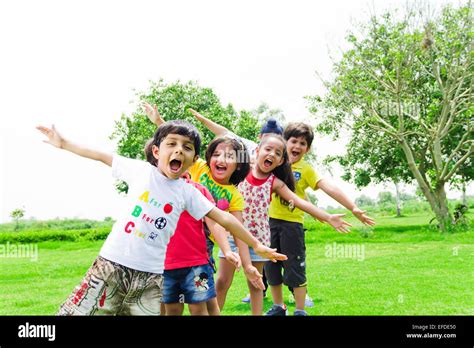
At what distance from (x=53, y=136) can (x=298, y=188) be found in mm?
1563

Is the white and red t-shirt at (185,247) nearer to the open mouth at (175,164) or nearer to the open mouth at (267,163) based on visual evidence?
the open mouth at (175,164)

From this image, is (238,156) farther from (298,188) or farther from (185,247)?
(298,188)

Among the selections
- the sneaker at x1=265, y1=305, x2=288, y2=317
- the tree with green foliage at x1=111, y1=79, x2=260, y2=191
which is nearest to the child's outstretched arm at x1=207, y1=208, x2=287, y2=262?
the sneaker at x1=265, y1=305, x2=288, y2=317

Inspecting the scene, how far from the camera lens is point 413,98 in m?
8.27

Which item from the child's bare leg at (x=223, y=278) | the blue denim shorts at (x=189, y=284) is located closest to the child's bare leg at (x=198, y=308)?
the blue denim shorts at (x=189, y=284)

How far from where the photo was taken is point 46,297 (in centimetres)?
454

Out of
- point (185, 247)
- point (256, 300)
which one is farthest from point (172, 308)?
point (256, 300)

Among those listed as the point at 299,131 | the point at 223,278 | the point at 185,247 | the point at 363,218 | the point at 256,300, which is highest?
the point at 299,131

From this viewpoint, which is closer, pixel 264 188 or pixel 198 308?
pixel 198 308

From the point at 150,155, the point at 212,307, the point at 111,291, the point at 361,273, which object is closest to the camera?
the point at 111,291

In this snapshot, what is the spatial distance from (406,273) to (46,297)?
3184mm

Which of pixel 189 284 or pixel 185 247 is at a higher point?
pixel 185 247

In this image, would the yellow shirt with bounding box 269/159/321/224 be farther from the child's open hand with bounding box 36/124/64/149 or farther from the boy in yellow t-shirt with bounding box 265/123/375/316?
the child's open hand with bounding box 36/124/64/149
